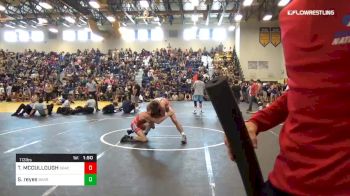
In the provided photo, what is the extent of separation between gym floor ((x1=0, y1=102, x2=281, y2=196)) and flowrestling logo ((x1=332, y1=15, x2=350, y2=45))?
453 centimetres

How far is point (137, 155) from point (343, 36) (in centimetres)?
700

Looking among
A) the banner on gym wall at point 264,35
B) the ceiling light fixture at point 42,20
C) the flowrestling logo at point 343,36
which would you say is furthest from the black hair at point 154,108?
the ceiling light fixture at point 42,20

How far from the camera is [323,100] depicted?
997 mm

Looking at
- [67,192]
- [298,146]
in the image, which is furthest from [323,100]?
[67,192]

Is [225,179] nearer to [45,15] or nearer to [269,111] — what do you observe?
[269,111]

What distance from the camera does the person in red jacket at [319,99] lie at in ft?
3.21

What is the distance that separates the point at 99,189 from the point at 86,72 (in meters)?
27.0

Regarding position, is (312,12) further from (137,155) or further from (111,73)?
(111,73)

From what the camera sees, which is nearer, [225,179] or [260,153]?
[225,179]

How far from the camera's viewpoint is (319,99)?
1.00 meters
